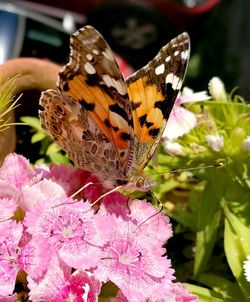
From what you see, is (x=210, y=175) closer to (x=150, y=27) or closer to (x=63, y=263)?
(x=63, y=263)

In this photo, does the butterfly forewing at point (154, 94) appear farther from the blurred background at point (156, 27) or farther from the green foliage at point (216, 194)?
the blurred background at point (156, 27)

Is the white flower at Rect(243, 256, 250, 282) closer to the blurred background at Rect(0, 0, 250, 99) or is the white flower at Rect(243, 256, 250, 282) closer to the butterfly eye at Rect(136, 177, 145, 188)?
the butterfly eye at Rect(136, 177, 145, 188)

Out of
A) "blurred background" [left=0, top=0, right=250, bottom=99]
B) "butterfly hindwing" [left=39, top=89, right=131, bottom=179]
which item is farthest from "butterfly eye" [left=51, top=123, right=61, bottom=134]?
"blurred background" [left=0, top=0, right=250, bottom=99]

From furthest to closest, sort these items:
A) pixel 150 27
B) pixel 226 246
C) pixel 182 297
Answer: pixel 150 27 → pixel 226 246 → pixel 182 297

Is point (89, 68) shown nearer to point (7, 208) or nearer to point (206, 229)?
point (7, 208)

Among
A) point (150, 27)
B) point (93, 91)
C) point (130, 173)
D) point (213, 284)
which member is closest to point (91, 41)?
point (93, 91)
